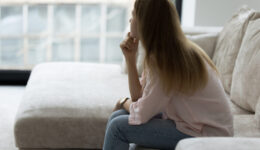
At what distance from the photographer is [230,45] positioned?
2.76m

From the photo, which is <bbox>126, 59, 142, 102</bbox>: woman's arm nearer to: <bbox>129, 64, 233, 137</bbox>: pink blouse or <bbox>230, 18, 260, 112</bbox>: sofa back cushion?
<bbox>129, 64, 233, 137</bbox>: pink blouse

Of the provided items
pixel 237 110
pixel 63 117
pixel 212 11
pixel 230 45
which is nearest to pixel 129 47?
pixel 63 117

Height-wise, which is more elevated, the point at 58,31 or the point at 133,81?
the point at 133,81

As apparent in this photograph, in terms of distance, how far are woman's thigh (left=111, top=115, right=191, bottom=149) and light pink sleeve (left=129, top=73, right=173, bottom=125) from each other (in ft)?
0.09

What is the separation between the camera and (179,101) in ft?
6.02

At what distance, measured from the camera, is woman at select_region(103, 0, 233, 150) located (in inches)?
69.9

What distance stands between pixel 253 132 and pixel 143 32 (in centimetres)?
72

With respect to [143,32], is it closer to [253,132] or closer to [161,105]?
[161,105]

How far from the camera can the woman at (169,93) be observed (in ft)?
5.83

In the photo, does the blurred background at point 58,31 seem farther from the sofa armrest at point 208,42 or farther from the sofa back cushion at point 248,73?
the sofa back cushion at point 248,73

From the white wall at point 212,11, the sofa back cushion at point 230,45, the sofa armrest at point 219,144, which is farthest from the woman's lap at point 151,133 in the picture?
the white wall at point 212,11

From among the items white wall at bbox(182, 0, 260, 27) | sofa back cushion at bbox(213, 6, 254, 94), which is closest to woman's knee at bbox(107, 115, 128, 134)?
sofa back cushion at bbox(213, 6, 254, 94)

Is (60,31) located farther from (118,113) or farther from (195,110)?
(195,110)

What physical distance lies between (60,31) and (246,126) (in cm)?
261
